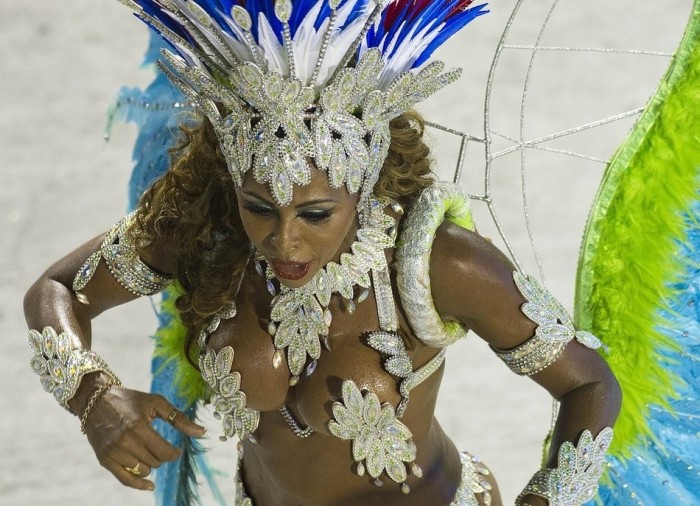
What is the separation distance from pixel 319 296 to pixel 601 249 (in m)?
0.46

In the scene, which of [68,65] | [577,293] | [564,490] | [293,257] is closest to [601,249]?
[577,293]

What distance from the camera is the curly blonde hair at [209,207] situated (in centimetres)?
162

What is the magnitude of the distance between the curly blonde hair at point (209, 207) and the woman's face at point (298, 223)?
0.15 meters

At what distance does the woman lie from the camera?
→ 1.41 m

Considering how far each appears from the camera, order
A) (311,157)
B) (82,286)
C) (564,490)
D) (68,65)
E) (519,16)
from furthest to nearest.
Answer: (519,16) < (68,65) < (82,286) < (564,490) < (311,157)

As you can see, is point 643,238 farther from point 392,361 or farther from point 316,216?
point 316,216

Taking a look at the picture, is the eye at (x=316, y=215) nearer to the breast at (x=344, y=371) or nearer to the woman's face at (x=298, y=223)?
the woman's face at (x=298, y=223)

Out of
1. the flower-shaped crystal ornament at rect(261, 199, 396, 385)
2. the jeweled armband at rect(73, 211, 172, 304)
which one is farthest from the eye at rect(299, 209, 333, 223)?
the jeweled armband at rect(73, 211, 172, 304)

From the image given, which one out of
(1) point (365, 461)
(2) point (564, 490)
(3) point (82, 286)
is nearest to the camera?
(2) point (564, 490)

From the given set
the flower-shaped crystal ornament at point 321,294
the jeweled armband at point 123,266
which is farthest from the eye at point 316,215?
the jeweled armband at point 123,266

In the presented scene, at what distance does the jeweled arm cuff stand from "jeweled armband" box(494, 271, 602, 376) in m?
0.12

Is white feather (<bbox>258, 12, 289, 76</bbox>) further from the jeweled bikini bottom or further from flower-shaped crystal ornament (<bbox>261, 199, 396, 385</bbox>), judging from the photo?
the jeweled bikini bottom

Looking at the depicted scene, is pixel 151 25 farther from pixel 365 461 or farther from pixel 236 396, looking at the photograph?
pixel 365 461

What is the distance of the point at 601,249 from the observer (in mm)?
1744
